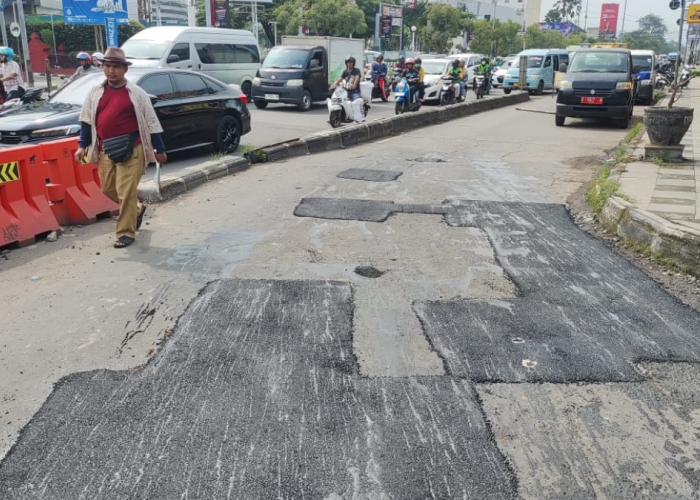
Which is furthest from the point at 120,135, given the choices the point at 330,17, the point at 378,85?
the point at 330,17

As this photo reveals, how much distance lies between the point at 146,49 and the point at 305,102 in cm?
501

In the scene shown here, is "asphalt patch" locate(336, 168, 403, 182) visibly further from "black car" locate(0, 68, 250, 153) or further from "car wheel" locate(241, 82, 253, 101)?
"car wheel" locate(241, 82, 253, 101)

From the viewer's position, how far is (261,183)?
942cm

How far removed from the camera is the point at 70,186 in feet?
23.6

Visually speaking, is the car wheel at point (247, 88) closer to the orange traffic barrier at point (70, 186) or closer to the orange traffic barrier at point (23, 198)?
the orange traffic barrier at point (70, 186)

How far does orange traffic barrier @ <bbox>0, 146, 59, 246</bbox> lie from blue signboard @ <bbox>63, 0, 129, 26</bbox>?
24751 mm

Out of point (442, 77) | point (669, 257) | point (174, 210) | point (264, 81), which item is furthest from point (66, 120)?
point (442, 77)

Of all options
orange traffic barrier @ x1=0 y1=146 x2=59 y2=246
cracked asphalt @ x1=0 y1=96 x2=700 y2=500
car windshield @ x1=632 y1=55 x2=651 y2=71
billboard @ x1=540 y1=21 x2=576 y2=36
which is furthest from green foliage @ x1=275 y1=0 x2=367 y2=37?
billboard @ x1=540 y1=21 x2=576 y2=36

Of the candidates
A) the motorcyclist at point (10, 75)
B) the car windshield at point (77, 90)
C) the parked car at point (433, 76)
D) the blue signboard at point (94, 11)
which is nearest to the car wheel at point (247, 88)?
the parked car at point (433, 76)

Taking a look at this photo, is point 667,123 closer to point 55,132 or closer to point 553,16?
point 55,132

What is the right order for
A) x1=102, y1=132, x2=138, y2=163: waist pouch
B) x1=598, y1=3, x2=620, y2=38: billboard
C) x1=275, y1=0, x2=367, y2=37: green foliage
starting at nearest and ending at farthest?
1. x1=102, y1=132, x2=138, y2=163: waist pouch
2. x1=275, y1=0, x2=367, y2=37: green foliage
3. x1=598, y1=3, x2=620, y2=38: billboard

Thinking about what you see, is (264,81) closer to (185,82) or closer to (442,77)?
(442,77)

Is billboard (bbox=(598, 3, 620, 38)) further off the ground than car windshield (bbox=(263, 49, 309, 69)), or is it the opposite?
billboard (bbox=(598, 3, 620, 38))

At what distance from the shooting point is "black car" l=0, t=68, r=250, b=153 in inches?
346
